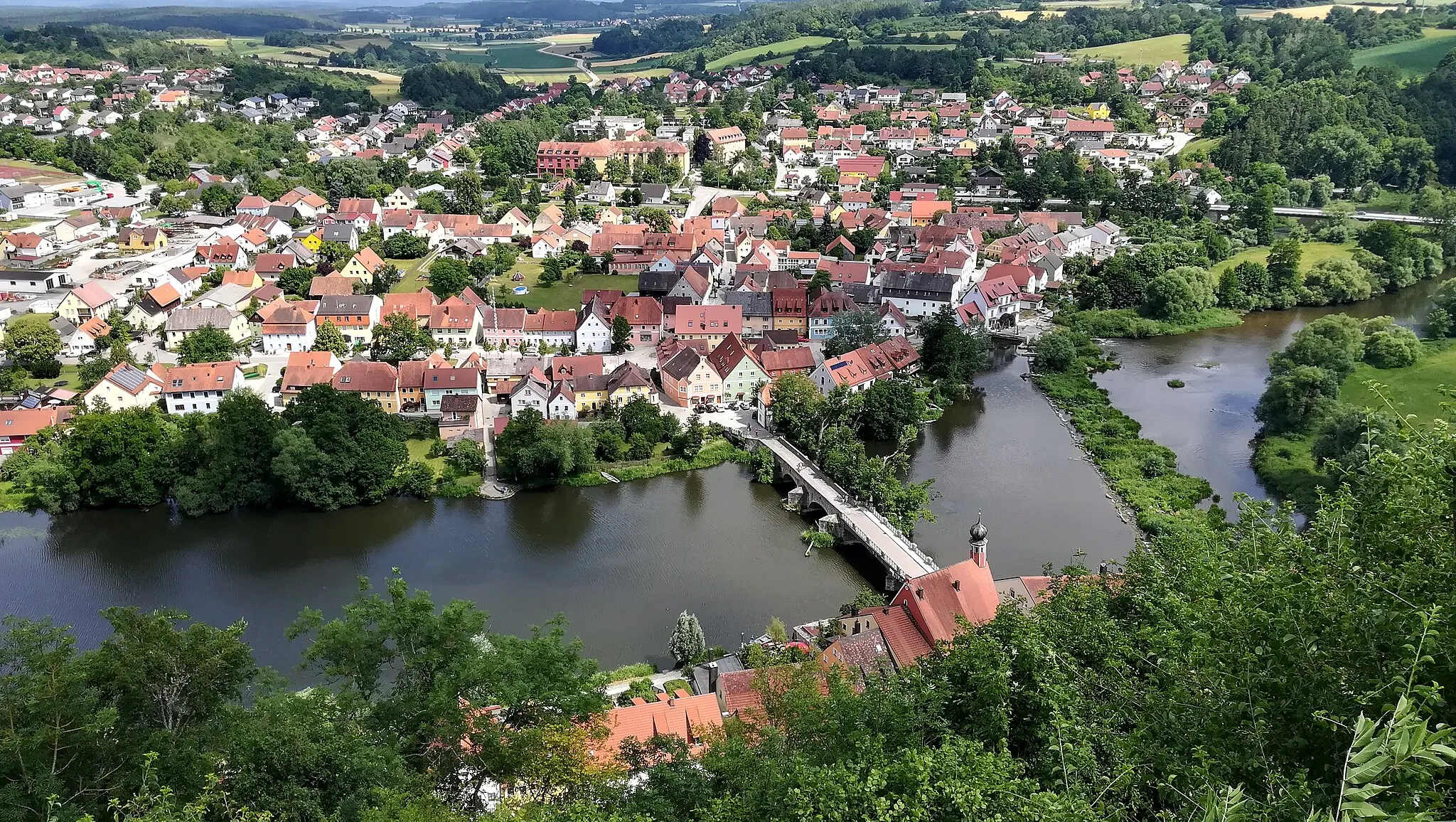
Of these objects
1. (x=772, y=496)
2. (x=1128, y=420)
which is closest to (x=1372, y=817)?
(x=772, y=496)

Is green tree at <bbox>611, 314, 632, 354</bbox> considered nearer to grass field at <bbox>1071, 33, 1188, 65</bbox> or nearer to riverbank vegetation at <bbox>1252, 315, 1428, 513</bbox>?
A: riverbank vegetation at <bbox>1252, 315, 1428, 513</bbox>

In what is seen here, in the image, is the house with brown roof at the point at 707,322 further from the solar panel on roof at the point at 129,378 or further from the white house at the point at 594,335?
the solar panel on roof at the point at 129,378

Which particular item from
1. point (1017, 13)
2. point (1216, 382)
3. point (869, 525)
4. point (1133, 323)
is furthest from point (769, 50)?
point (869, 525)

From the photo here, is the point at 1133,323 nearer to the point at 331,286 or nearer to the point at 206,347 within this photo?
the point at 331,286

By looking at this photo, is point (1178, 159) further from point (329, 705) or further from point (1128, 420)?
point (329, 705)

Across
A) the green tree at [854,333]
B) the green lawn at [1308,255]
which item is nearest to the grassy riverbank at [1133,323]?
the green lawn at [1308,255]

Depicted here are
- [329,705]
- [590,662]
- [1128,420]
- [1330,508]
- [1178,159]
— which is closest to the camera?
[1330,508]

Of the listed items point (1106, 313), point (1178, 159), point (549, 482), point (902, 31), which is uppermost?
point (902, 31)
